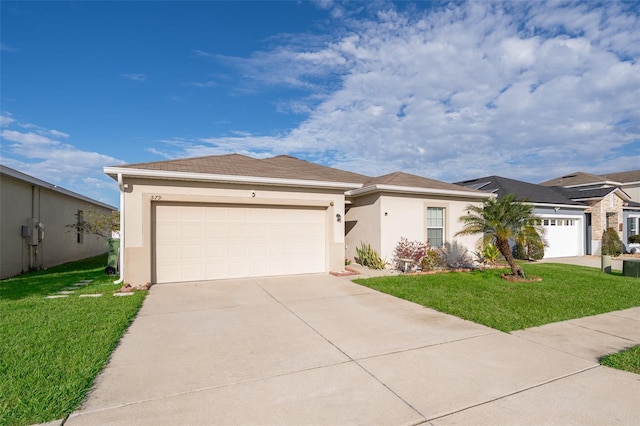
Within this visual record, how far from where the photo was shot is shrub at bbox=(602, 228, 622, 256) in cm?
1764

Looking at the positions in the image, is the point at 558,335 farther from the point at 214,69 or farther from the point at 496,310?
the point at 214,69

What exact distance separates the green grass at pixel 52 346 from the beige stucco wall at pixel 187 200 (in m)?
1.10

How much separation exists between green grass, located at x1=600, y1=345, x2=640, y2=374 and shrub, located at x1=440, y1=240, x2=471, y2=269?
850 centimetres

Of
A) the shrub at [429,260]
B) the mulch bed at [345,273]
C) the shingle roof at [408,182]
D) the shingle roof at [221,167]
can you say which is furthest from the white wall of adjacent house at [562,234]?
the shingle roof at [221,167]

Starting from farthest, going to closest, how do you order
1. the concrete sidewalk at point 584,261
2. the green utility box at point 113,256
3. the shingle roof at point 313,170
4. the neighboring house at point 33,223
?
the shingle roof at point 313,170 → the concrete sidewalk at point 584,261 → the green utility box at point 113,256 → the neighboring house at point 33,223

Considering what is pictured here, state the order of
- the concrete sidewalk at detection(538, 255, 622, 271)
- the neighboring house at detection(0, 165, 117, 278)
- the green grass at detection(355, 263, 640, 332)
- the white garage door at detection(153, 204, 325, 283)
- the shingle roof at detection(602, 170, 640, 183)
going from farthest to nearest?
the shingle roof at detection(602, 170, 640, 183) → the concrete sidewalk at detection(538, 255, 622, 271) → the neighboring house at detection(0, 165, 117, 278) → the white garage door at detection(153, 204, 325, 283) → the green grass at detection(355, 263, 640, 332)

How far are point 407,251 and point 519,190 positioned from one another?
988cm

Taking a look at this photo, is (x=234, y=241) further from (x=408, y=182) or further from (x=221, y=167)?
(x=408, y=182)

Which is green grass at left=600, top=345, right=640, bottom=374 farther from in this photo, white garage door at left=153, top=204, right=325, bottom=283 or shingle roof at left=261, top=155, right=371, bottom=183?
shingle roof at left=261, top=155, right=371, bottom=183

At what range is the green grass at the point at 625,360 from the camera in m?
3.99

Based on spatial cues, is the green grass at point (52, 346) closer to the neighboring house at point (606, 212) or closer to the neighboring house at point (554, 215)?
the neighboring house at point (554, 215)

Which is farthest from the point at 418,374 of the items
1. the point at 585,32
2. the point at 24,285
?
the point at 585,32

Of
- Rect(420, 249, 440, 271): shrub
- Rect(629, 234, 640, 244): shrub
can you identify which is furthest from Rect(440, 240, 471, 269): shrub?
Rect(629, 234, 640, 244): shrub

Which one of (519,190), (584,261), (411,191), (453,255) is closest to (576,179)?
(519,190)
